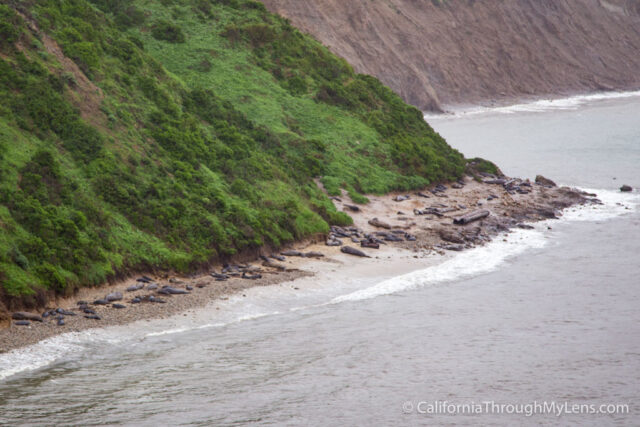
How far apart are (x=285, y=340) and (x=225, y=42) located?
23910mm

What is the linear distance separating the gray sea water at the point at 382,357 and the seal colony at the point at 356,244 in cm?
81

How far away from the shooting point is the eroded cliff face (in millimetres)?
71750

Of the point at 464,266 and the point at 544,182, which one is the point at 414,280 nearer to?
the point at 464,266

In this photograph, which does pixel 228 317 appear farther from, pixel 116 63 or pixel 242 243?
pixel 116 63

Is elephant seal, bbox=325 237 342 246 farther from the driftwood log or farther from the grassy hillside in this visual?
the driftwood log

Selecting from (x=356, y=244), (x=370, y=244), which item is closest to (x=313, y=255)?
(x=356, y=244)

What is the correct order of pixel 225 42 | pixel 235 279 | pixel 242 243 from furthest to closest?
pixel 225 42 < pixel 242 243 < pixel 235 279

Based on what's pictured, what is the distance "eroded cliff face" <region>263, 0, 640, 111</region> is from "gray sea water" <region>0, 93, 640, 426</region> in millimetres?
47834

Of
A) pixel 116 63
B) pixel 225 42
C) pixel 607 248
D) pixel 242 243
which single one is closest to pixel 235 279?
pixel 242 243

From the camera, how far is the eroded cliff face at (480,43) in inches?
2825

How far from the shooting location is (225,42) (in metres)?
37.8

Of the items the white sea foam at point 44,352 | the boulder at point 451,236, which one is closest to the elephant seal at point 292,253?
the boulder at point 451,236

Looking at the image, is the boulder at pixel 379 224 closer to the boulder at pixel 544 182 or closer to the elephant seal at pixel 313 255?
the elephant seal at pixel 313 255

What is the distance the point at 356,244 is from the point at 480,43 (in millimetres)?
69999
